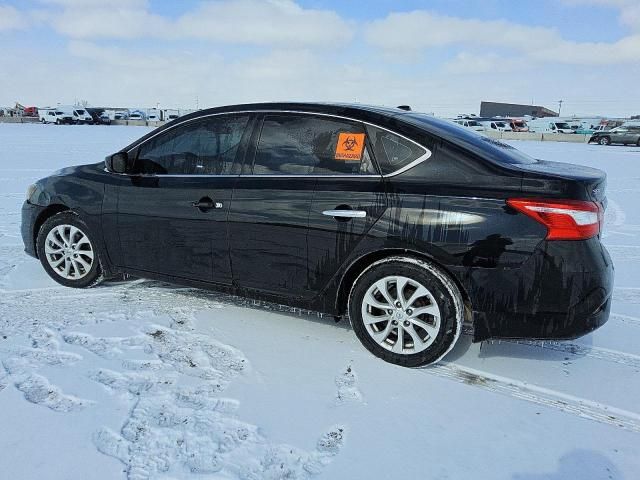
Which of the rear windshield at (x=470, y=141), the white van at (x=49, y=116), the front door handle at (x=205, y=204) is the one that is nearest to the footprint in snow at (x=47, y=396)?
the front door handle at (x=205, y=204)

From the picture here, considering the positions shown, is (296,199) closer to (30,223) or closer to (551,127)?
(30,223)

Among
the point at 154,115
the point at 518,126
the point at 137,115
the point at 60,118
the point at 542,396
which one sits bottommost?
the point at 542,396

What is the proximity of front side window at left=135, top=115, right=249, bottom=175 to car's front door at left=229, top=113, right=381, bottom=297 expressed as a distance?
21 cm

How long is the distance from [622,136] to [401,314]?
108 ft

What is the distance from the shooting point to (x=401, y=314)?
322 cm

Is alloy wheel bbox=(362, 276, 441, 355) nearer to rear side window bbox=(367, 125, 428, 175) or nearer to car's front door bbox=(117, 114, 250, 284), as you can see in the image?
rear side window bbox=(367, 125, 428, 175)

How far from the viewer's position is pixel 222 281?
3.79 metres

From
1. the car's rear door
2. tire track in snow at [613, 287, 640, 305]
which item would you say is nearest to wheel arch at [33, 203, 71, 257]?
the car's rear door

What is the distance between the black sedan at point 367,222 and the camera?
114 inches

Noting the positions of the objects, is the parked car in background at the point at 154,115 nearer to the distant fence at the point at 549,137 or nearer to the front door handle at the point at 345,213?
the distant fence at the point at 549,137

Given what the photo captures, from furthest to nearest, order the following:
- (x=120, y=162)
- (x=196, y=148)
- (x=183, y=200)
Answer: (x=120, y=162), (x=196, y=148), (x=183, y=200)

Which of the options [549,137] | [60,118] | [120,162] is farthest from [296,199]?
[60,118]

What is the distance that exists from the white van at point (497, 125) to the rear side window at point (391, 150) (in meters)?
42.2

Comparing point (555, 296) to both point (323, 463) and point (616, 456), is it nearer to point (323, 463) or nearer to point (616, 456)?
point (616, 456)
